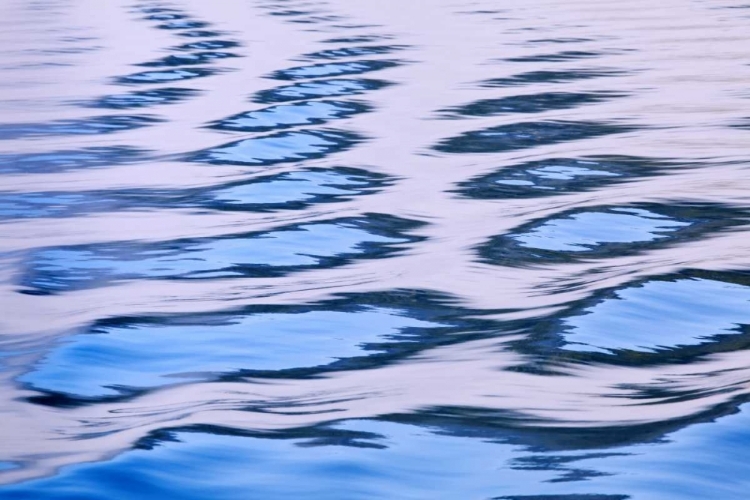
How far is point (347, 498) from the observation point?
1216mm

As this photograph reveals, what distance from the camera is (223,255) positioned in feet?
7.38

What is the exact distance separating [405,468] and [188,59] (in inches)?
167

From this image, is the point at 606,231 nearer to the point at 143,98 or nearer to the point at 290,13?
the point at 143,98

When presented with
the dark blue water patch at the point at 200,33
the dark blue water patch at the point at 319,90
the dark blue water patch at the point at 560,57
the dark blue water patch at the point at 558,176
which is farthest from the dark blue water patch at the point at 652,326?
the dark blue water patch at the point at 200,33

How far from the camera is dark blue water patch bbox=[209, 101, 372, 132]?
357cm

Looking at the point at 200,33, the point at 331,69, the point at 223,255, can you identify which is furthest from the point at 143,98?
the point at 200,33

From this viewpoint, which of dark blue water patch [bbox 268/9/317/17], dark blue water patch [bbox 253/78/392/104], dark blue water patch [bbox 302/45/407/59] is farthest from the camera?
dark blue water patch [bbox 268/9/317/17]

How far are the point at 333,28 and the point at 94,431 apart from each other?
5.16 metres

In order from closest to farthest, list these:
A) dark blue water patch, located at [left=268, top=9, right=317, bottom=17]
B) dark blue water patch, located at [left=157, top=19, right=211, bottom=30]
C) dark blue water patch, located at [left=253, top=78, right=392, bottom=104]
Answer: dark blue water patch, located at [left=253, top=78, right=392, bottom=104] < dark blue water patch, located at [left=157, top=19, right=211, bottom=30] < dark blue water patch, located at [left=268, top=9, right=317, bottom=17]

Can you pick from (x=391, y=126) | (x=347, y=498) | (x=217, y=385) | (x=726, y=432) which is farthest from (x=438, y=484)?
(x=391, y=126)

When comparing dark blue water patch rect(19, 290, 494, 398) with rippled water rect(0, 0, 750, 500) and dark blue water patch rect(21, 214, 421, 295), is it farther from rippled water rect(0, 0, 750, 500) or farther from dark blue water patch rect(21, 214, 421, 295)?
dark blue water patch rect(21, 214, 421, 295)

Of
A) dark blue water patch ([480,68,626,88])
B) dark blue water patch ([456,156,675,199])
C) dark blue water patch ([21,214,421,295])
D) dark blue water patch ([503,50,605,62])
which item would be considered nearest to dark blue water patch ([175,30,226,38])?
dark blue water patch ([503,50,605,62])

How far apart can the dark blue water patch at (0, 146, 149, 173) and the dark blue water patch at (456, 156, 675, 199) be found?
919 millimetres

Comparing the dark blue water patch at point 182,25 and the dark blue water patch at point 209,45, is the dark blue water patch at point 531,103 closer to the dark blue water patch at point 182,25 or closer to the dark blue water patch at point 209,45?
the dark blue water patch at point 209,45
